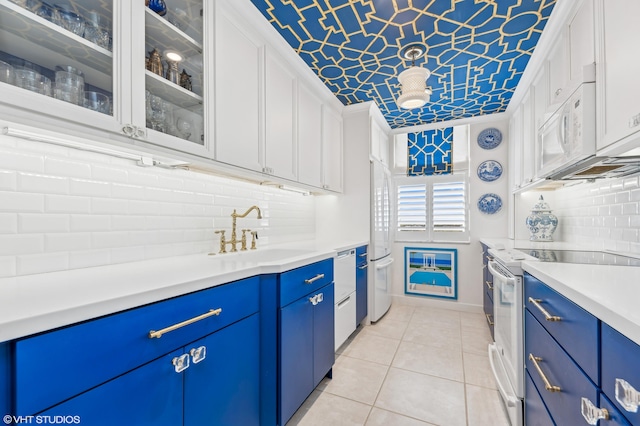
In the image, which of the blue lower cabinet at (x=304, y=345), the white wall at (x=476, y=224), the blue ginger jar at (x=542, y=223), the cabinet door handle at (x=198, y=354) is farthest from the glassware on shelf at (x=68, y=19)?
the white wall at (x=476, y=224)

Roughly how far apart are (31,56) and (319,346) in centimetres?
191

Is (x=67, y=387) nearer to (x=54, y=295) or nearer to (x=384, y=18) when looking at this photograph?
(x=54, y=295)

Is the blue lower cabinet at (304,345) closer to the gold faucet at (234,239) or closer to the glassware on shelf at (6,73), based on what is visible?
the gold faucet at (234,239)

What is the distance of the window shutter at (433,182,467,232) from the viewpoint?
138 inches

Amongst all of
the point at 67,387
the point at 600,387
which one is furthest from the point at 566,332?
the point at 67,387

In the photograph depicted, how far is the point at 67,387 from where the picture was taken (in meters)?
0.68

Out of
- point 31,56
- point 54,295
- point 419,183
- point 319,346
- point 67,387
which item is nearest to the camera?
point 67,387

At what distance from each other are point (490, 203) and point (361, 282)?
199 centimetres

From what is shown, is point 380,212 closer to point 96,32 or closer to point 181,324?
point 181,324

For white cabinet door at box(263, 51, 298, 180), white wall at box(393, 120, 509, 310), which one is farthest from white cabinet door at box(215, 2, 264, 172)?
white wall at box(393, 120, 509, 310)

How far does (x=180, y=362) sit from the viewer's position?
3.17 ft

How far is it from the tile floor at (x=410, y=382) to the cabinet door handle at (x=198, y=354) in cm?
88

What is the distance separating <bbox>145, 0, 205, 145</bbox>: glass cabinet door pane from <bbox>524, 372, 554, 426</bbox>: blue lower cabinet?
2.00 m

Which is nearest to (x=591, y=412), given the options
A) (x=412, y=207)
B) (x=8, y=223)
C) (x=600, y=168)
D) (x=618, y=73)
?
(x=618, y=73)
